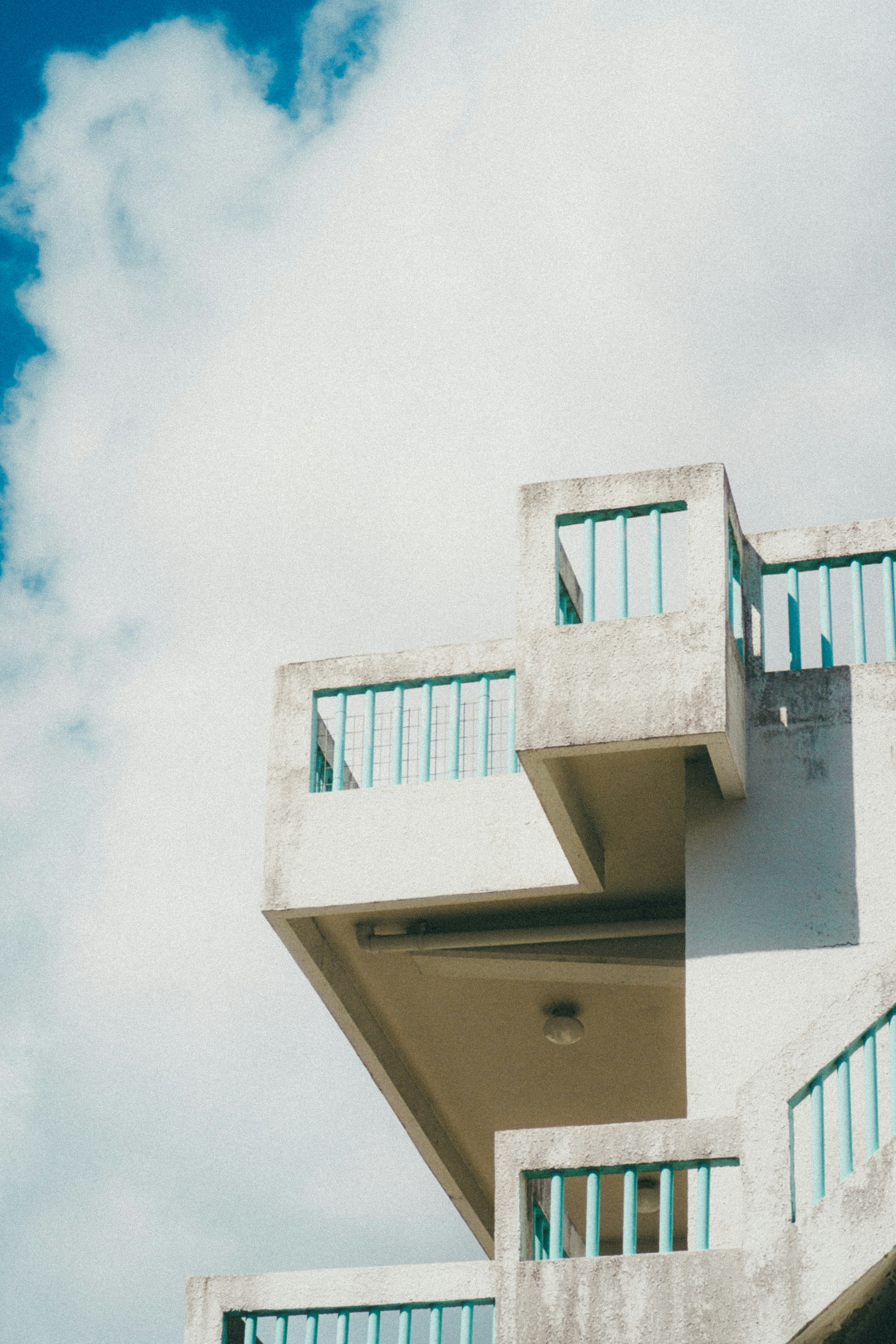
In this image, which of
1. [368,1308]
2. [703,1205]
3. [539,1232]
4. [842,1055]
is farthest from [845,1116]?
[368,1308]

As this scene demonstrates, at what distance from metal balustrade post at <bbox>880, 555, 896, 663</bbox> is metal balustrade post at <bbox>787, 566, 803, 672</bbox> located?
55 cm

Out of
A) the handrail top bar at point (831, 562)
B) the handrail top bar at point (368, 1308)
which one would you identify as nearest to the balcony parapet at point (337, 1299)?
the handrail top bar at point (368, 1308)

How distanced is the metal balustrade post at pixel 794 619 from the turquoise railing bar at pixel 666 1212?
381 centimetres

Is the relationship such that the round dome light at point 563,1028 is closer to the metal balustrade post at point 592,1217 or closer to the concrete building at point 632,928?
the concrete building at point 632,928

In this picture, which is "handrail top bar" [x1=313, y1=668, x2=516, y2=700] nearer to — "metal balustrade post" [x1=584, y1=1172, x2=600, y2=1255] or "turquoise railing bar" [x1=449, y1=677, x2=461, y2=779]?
"turquoise railing bar" [x1=449, y1=677, x2=461, y2=779]

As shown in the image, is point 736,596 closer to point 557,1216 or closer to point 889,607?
point 889,607

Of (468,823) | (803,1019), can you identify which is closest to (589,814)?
(468,823)

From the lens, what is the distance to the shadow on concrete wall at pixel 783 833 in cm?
1162

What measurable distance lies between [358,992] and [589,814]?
2.87 metres

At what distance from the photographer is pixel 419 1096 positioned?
15789 millimetres

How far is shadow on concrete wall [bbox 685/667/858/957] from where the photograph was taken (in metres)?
11.6

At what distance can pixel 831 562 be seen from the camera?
1270 centimetres

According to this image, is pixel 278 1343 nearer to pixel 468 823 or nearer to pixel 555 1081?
pixel 468 823

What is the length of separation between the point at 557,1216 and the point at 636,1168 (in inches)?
19.4
